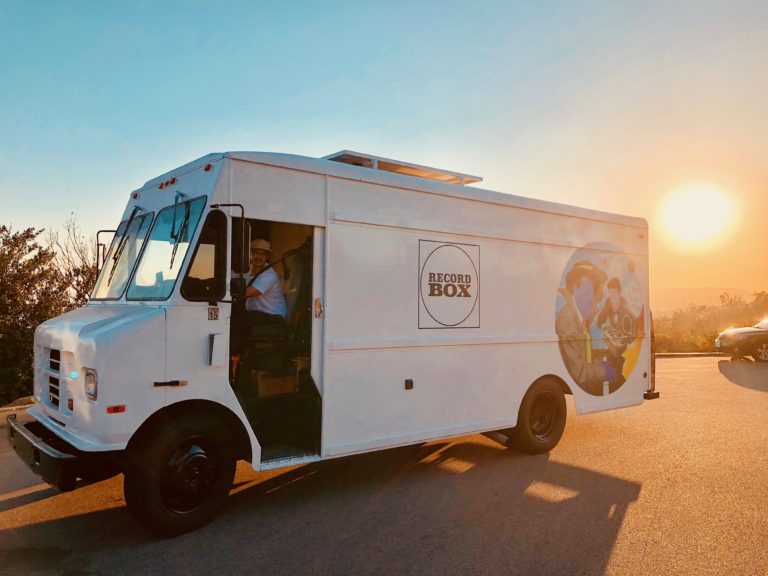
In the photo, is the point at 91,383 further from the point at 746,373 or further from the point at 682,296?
the point at 682,296

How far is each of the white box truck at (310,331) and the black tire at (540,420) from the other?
0.08 ft

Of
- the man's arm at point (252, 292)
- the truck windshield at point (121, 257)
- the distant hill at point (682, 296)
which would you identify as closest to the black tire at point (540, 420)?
the man's arm at point (252, 292)

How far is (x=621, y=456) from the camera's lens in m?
7.27

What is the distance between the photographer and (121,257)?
585cm

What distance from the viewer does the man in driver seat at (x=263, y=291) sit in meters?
5.68

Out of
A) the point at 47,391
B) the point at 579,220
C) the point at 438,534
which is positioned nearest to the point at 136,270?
the point at 47,391

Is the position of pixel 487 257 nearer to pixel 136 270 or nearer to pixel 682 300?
pixel 136 270

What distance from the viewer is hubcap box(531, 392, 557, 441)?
24.5 feet

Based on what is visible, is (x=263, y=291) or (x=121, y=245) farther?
(x=121, y=245)

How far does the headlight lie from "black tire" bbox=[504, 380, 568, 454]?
15.1 ft

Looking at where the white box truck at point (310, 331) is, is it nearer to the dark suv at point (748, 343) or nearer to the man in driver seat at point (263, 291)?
the man in driver seat at point (263, 291)

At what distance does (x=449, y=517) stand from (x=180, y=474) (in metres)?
2.22

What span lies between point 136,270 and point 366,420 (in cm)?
244

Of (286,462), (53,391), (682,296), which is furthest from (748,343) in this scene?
(682,296)
